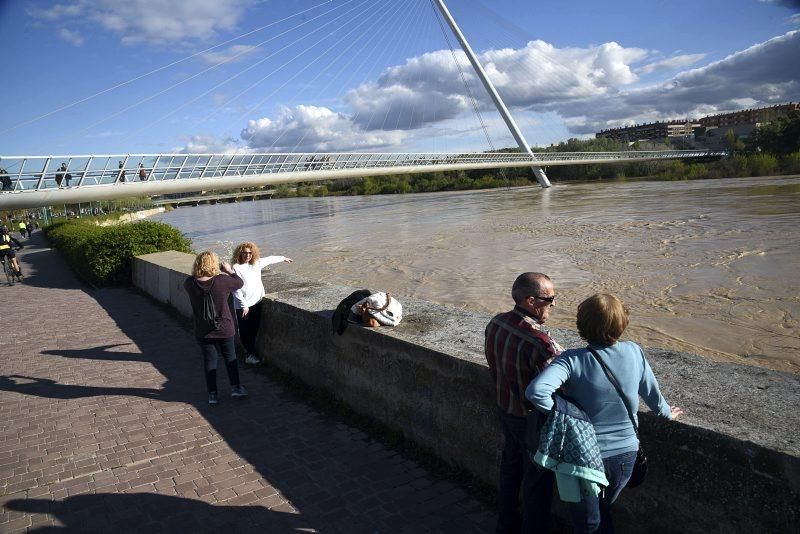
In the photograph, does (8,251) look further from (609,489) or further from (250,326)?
(609,489)

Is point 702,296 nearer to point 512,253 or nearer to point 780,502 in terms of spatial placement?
point 512,253

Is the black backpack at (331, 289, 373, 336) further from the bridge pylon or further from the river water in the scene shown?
the bridge pylon

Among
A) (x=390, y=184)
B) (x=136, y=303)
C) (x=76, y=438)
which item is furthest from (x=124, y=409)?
(x=390, y=184)

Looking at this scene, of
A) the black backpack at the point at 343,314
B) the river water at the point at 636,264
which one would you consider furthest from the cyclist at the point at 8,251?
the black backpack at the point at 343,314

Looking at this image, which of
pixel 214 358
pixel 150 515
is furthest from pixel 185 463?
pixel 214 358

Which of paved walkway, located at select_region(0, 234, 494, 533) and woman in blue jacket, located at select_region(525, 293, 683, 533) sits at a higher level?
woman in blue jacket, located at select_region(525, 293, 683, 533)

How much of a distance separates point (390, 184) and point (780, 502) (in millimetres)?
77693

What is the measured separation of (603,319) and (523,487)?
2.61ft

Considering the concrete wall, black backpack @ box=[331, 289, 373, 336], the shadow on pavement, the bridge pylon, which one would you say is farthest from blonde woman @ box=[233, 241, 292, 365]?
the bridge pylon

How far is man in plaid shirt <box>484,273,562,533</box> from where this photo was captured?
6.94ft

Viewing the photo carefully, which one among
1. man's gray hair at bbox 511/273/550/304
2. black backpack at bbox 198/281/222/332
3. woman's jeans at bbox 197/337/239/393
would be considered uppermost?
man's gray hair at bbox 511/273/550/304

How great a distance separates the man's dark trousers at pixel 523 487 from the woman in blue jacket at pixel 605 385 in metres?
0.25

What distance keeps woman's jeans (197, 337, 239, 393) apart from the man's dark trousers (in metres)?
2.68

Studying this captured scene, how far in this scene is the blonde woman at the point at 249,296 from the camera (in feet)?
16.3
